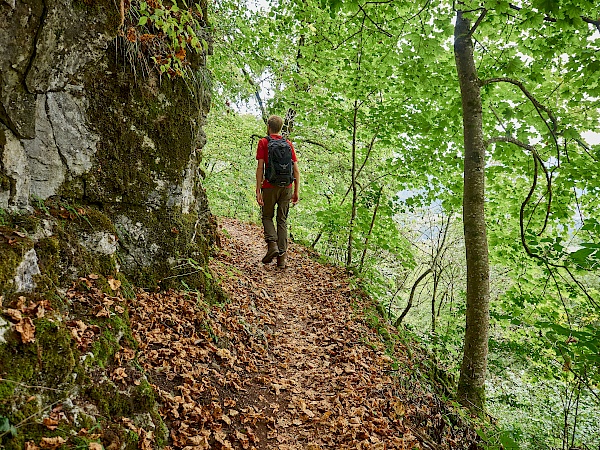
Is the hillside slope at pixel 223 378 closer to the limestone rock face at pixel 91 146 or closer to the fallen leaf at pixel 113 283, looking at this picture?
the fallen leaf at pixel 113 283

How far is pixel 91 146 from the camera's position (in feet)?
12.5

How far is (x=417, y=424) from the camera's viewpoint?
Result: 443cm

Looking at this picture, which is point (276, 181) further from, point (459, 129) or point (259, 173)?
point (459, 129)

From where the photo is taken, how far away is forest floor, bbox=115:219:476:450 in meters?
3.46

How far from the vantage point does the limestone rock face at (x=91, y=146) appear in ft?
9.48

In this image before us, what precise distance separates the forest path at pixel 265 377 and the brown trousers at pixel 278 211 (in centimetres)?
156

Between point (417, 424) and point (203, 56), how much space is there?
5.63m

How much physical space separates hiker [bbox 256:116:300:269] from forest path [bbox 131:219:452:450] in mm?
1652

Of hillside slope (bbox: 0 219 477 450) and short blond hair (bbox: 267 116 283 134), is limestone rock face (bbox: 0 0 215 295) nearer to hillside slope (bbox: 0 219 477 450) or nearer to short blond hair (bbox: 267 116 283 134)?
hillside slope (bbox: 0 219 477 450)

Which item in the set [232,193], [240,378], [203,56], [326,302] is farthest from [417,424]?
[232,193]

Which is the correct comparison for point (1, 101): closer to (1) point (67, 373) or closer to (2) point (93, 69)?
(2) point (93, 69)

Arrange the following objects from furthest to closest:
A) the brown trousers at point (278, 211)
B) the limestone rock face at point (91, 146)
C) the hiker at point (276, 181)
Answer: the brown trousers at point (278, 211)
the hiker at point (276, 181)
the limestone rock face at point (91, 146)

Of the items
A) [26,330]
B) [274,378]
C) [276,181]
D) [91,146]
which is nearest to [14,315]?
[26,330]

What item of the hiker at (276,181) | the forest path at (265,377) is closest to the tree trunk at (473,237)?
the forest path at (265,377)
